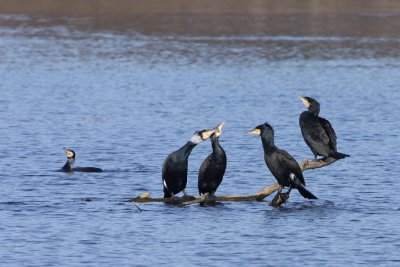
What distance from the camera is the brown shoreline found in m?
58.3

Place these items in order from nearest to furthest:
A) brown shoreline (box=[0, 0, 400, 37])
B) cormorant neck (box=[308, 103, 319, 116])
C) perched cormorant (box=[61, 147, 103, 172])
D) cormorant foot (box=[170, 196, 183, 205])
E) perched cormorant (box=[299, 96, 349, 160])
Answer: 1. cormorant foot (box=[170, 196, 183, 205])
2. perched cormorant (box=[299, 96, 349, 160])
3. cormorant neck (box=[308, 103, 319, 116])
4. perched cormorant (box=[61, 147, 103, 172])
5. brown shoreline (box=[0, 0, 400, 37])

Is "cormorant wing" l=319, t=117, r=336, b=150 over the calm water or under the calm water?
over

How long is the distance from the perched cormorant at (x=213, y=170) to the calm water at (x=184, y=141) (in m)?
0.42

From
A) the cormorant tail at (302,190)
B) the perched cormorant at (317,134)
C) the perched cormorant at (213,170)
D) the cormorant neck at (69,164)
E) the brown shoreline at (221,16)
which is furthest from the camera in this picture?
the brown shoreline at (221,16)

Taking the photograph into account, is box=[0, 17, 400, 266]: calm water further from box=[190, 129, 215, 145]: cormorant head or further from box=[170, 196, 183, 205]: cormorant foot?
box=[190, 129, 215, 145]: cormorant head

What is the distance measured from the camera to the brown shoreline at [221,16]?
58312 mm

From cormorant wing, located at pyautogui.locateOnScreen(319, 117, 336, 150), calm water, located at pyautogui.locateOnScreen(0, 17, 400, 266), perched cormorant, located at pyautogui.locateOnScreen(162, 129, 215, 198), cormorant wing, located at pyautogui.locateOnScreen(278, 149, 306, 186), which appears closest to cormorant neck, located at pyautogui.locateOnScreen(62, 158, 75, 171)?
calm water, located at pyautogui.locateOnScreen(0, 17, 400, 266)

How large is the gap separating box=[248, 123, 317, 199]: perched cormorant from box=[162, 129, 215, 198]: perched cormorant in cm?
85

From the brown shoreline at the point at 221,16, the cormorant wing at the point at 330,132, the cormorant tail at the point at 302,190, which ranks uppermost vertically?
the cormorant wing at the point at 330,132

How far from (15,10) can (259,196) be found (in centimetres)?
4954

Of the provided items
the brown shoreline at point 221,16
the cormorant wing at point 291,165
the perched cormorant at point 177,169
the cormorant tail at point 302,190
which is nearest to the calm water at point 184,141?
the cormorant tail at point 302,190

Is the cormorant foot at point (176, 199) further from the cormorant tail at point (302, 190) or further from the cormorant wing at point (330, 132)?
the cormorant wing at point (330, 132)

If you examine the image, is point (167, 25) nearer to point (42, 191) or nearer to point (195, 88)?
point (195, 88)

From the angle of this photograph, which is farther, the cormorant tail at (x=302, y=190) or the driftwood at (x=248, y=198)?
the cormorant tail at (x=302, y=190)
